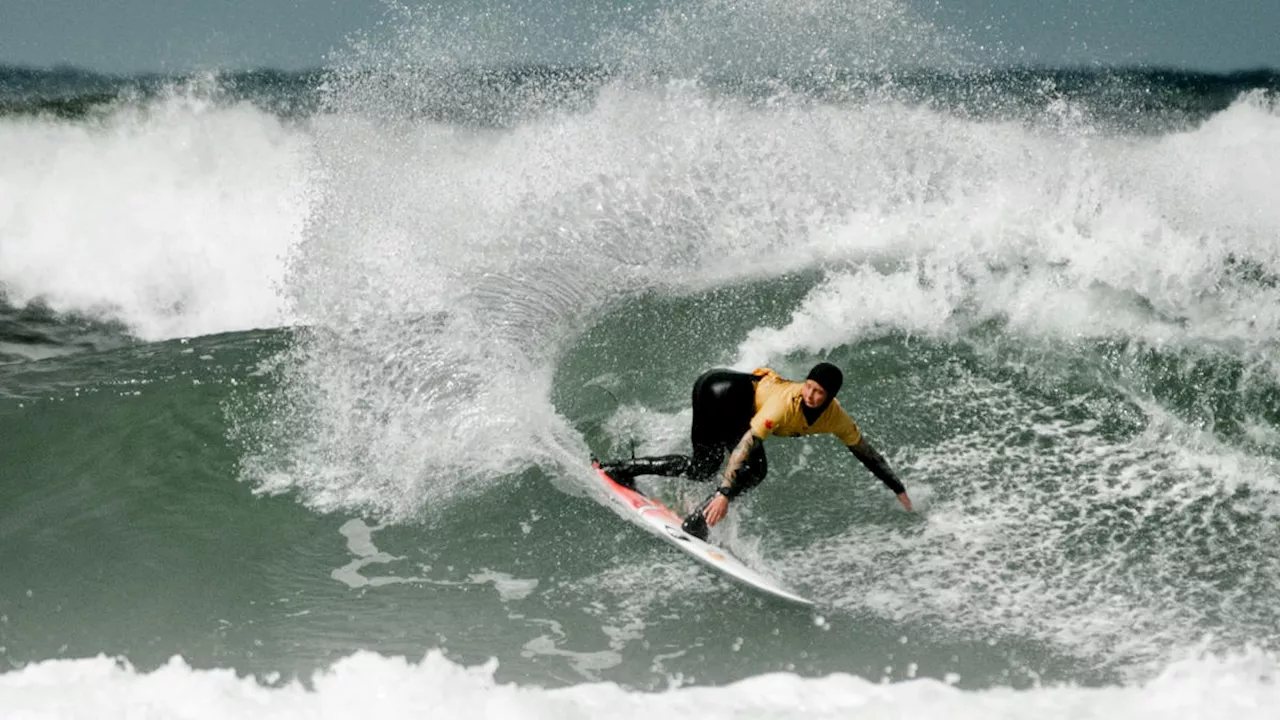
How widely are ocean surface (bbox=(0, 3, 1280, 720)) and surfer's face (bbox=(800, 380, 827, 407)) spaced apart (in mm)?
977

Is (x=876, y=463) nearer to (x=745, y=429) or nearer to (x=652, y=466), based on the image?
(x=745, y=429)

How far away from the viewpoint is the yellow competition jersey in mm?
5973

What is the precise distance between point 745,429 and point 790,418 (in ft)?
1.74

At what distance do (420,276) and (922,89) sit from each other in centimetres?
→ 588

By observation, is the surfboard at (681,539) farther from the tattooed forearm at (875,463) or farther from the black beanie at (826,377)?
the black beanie at (826,377)

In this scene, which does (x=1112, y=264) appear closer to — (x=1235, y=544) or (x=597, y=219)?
(x=1235, y=544)

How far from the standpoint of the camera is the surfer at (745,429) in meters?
5.96

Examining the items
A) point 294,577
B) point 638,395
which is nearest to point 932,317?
point 638,395

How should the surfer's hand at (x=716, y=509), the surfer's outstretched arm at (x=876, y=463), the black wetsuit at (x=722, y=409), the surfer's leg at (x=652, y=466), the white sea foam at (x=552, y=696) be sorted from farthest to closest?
the surfer's leg at (x=652, y=466) < the black wetsuit at (x=722, y=409) < the surfer's outstretched arm at (x=876, y=463) < the surfer's hand at (x=716, y=509) < the white sea foam at (x=552, y=696)

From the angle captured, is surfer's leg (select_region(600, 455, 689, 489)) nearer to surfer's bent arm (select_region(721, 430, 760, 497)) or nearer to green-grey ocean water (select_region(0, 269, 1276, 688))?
green-grey ocean water (select_region(0, 269, 1276, 688))

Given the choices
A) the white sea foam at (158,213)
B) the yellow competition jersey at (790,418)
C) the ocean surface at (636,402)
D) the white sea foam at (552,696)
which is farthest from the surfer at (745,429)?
the white sea foam at (158,213)

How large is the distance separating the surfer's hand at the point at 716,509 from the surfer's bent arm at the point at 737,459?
1.6 inches

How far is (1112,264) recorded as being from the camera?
29.5ft

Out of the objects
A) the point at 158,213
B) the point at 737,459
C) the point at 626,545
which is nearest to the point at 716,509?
the point at 737,459
